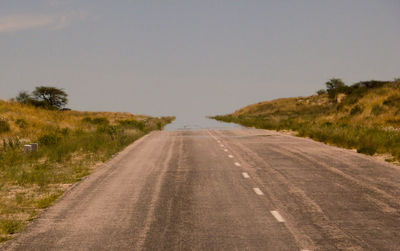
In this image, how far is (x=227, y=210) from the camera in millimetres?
8711

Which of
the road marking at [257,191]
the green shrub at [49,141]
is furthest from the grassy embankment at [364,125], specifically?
the green shrub at [49,141]

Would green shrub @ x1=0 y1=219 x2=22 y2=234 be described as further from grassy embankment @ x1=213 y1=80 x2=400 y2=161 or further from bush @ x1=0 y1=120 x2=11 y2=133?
A: bush @ x1=0 y1=120 x2=11 y2=133

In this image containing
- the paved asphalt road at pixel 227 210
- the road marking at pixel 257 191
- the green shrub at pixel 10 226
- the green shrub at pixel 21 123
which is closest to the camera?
the paved asphalt road at pixel 227 210

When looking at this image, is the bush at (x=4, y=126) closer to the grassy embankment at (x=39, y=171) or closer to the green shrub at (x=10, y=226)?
the grassy embankment at (x=39, y=171)

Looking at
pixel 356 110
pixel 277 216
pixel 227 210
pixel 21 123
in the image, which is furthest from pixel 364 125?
pixel 277 216

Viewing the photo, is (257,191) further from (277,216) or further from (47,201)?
(47,201)

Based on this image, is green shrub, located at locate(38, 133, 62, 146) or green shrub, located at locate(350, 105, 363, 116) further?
green shrub, located at locate(350, 105, 363, 116)

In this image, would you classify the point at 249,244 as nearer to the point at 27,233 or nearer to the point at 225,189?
the point at 27,233

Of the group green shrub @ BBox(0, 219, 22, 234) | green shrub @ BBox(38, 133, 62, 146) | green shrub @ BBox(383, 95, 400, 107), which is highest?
green shrub @ BBox(383, 95, 400, 107)

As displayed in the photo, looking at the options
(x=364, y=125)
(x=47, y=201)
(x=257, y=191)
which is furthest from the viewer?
(x=364, y=125)

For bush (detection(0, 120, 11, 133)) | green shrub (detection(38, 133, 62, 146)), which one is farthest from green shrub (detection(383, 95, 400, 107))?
bush (detection(0, 120, 11, 133))

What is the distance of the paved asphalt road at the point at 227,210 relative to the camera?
662 centimetres

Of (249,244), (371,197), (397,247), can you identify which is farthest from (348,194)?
(249,244)

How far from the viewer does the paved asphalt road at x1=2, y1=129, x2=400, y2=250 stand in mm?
6625
